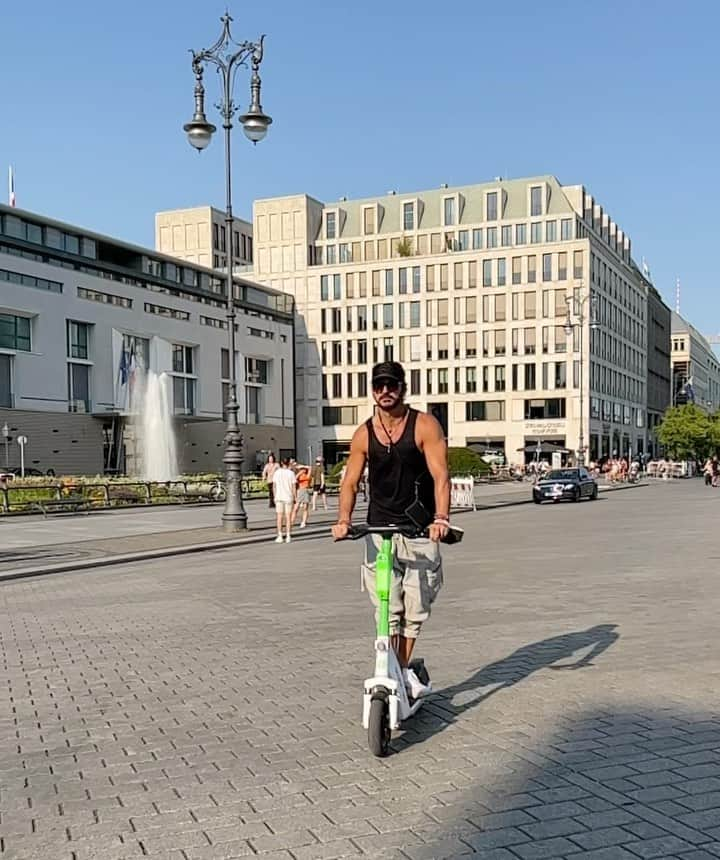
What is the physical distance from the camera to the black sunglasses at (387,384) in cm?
489

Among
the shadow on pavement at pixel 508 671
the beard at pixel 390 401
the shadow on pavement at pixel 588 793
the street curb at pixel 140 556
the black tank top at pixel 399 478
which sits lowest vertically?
the street curb at pixel 140 556

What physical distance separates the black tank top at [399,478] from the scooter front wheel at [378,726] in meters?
0.96

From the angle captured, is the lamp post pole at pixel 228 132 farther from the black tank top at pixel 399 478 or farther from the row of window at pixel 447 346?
the row of window at pixel 447 346

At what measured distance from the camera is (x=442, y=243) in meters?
91.3

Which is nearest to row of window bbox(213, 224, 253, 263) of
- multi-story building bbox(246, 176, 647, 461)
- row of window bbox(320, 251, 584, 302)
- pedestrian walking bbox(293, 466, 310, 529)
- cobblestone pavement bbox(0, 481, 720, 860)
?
multi-story building bbox(246, 176, 647, 461)

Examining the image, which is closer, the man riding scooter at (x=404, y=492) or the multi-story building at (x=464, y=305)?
the man riding scooter at (x=404, y=492)

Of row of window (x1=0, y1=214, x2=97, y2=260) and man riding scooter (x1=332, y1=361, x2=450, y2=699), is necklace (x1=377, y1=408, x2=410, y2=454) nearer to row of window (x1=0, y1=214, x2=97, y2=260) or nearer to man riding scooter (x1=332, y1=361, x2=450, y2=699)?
man riding scooter (x1=332, y1=361, x2=450, y2=699)

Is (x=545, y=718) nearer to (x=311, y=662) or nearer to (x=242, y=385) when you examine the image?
(x=311, y=662)

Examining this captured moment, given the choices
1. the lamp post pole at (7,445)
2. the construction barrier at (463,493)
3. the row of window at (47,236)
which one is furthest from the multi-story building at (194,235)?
the construction barrier at (463,493)

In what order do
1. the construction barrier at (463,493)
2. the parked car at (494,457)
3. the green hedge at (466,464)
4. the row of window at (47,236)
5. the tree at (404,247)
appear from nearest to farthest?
the construction barrier at (463,493) → the green hedge at (466,464) → the row of window at (47,236) → the parked car at (494,457) → the tree at (404,247)

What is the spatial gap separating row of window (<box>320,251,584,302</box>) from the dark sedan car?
5140 cm

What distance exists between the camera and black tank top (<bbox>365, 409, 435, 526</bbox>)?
489 cm

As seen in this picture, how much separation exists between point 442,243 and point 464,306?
289 inches

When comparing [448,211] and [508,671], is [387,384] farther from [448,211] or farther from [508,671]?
[448,211]
